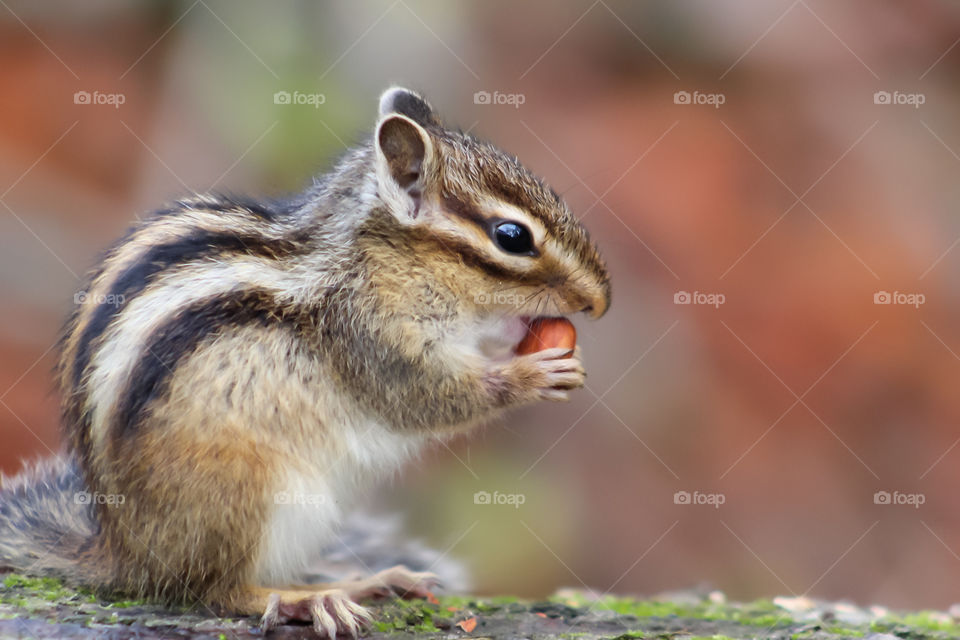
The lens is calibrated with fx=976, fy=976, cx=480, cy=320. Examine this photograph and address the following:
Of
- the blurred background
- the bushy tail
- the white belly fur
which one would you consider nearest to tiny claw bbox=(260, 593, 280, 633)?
the white belly fur

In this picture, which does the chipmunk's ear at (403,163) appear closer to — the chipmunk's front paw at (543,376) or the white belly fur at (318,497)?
the chipmunk's front paw at (543,376)

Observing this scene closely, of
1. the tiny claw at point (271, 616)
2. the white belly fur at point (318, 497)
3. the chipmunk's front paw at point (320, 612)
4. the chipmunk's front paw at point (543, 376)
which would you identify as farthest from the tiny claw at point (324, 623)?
the chipmunk's front paw at point (543, 376)

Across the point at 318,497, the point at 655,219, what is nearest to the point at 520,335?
the point at 318,497

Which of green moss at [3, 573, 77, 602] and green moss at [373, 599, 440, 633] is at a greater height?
green moss at [3, 573, 77, 602]

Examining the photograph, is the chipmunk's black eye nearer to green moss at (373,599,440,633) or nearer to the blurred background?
green moss at (373,599,440,633)

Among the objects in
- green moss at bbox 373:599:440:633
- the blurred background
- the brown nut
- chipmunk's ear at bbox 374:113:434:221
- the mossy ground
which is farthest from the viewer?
the blurred background

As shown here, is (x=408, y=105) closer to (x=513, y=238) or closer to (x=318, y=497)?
(x=513, y=238)
